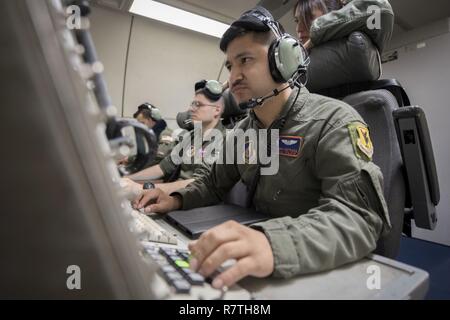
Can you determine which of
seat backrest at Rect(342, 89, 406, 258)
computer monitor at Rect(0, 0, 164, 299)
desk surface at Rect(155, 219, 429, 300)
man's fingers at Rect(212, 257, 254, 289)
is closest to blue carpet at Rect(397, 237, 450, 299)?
seat backrest at Rect(342, 89, 406, 258)

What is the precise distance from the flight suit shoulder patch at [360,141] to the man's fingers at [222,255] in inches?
16.2

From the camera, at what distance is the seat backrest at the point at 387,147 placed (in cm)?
85

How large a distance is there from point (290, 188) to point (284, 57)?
0.43 m

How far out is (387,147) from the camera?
909mm


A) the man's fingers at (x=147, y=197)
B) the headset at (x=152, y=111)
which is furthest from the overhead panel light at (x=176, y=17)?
the man's fingers at (x=147, y=197)

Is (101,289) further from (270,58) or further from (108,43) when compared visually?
(108,43)

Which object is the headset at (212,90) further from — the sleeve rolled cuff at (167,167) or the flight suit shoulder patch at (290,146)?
the flight suit shoulder patch at (290,146)

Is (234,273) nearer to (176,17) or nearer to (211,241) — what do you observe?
(211,241)

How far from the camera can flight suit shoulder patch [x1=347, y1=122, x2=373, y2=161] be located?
25.6 inches

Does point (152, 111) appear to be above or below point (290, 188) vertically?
above

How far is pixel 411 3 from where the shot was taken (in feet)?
7.52

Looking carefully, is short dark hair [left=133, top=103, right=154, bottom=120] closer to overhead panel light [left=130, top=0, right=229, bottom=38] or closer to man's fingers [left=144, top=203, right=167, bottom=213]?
overhead panel light [left=130, top=0, right=229, bottom=38]

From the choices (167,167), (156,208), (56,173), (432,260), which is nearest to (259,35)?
(156,208)

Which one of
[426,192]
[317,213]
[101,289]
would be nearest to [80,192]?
[101,289]
